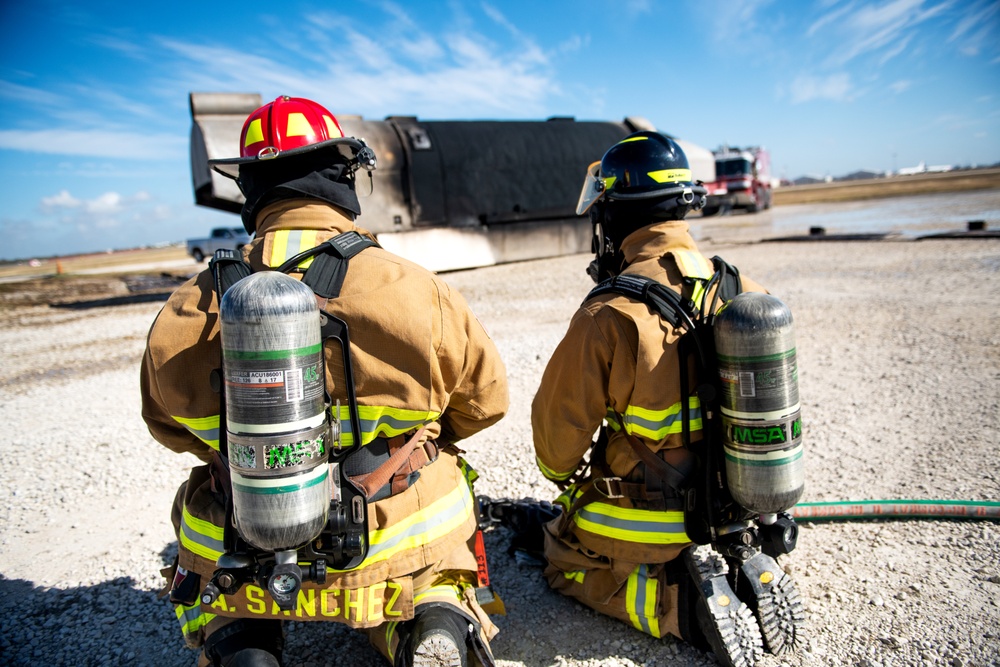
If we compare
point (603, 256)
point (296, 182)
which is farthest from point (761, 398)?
point (296, 182)

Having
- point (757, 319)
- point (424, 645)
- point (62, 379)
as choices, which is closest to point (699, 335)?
point (757, 319)

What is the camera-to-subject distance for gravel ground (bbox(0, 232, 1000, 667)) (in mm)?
2441

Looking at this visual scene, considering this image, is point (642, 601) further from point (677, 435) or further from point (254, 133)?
point (254, 133)

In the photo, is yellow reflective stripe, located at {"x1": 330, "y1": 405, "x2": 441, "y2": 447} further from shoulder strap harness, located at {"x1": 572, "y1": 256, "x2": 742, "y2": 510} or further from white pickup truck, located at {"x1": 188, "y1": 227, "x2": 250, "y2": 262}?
white pickup truck, located at {"x1": 188, "y1": 227, "x2": 250, "y2": 262}

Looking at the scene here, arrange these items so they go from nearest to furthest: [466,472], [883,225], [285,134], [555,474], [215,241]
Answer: [285,134] → [466,472] → [555,474] → [883,225] → [215,241]

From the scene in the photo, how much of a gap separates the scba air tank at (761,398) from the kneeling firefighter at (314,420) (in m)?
0.83

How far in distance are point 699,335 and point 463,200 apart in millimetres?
10718

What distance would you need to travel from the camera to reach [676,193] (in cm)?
254

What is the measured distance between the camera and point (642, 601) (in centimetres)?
238

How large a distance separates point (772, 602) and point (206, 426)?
2081 millimetres

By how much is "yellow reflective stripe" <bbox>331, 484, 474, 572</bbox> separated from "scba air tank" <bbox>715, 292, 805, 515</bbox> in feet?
3.24

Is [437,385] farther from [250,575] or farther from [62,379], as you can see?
[62,379]

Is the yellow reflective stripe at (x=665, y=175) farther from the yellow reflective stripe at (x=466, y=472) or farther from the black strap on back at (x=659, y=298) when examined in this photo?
the yellow reflective stripe at (x=466, y=472)

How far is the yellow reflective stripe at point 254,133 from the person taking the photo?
7.03ft
